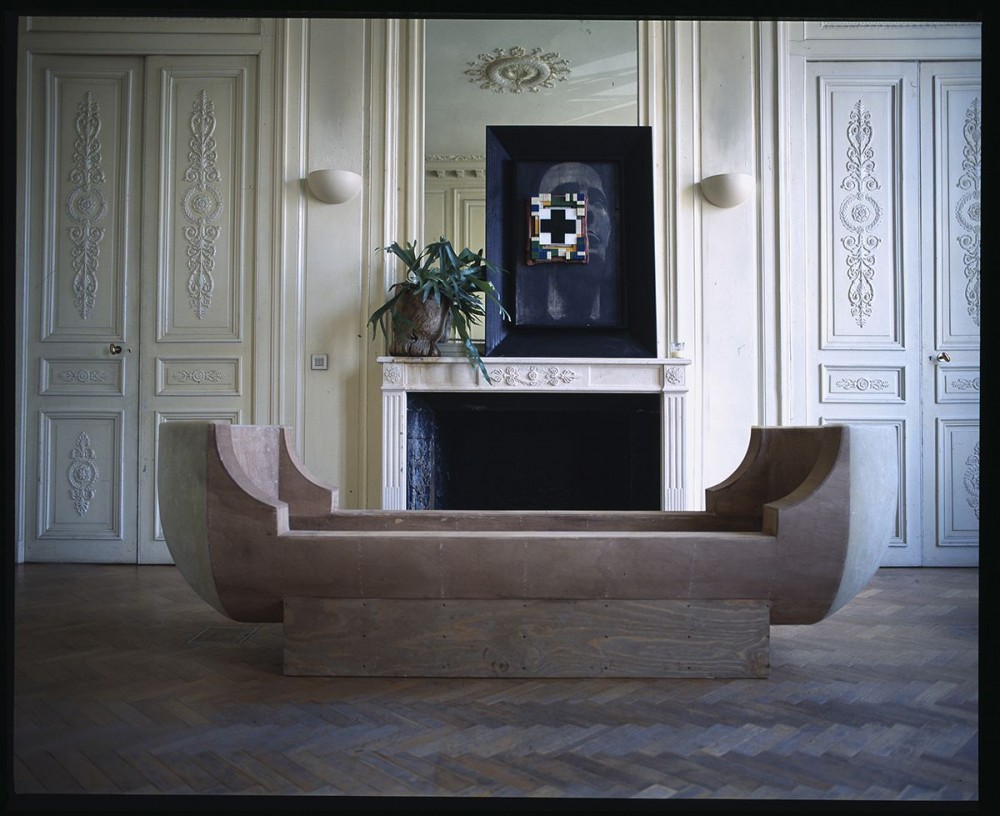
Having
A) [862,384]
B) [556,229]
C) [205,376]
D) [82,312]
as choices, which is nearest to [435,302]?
[556,229]

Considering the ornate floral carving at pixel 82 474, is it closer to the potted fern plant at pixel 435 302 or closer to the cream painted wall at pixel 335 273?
the cream painted wall at pixel 335 273

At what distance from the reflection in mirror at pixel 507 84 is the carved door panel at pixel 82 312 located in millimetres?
1740

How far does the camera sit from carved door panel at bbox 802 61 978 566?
13.8 feet

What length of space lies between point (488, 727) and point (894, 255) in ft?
12.4

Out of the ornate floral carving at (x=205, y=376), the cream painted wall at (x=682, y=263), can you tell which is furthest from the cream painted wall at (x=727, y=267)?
the ornate floral carving at (x=205, y=376)

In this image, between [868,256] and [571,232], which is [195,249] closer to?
[571,232]

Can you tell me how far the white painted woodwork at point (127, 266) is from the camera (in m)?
4.21

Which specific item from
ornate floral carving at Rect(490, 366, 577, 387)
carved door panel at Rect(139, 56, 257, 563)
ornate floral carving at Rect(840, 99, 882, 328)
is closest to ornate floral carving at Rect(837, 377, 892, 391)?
ornate floral carving at Rect(840, 99, 882, 328)

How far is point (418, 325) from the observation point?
3889mm

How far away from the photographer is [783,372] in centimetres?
416

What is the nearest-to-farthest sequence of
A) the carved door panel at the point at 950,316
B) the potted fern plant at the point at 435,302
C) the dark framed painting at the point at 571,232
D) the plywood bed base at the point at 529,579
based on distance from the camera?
1. the plywood bed base at the point at 529,579
2. the potted fern plant at the point at 435,302
3. the dark framed painting at the point at 571,232
4. the carved door panel at the point at 950,316

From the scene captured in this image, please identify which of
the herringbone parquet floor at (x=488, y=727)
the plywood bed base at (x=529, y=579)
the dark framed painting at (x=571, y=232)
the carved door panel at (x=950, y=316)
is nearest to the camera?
the herringbone parquet floor at (x=488, y=727)

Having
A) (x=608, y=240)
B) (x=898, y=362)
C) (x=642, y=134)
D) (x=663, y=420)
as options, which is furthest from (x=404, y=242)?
(x=898, y=362)

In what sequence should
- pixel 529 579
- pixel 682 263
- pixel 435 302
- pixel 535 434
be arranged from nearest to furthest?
1. pixel 529 579
2. pixel 435 302
3. pixel 682 263
4. pixel 535 434
